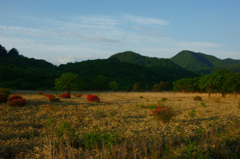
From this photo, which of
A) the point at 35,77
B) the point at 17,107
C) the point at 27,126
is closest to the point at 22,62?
the point at 35,77

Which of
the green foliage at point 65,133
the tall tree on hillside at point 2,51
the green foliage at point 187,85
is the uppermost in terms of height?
the tall tree on hillside at point 2,51

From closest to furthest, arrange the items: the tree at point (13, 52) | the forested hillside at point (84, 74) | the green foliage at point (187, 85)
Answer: the green foliage at point (187, 85) < the forested hillside at point (84, 74) < the tree at point (13, 52)

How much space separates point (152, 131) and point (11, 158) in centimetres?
631

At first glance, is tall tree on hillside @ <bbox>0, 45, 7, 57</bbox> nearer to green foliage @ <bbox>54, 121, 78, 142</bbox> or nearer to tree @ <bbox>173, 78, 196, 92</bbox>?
Result: tree @ <bbox>173, 78, 196, 92</bbox>

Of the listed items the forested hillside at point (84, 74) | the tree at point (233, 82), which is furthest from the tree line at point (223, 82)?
the forested hillside at point (84, 74)

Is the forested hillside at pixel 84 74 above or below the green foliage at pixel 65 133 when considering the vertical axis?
above

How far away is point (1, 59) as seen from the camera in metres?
109

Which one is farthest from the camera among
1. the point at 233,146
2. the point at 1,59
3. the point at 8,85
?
the point at 1,59

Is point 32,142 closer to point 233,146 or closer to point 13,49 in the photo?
point 233,146

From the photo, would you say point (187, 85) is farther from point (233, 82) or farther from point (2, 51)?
point (2, 51)

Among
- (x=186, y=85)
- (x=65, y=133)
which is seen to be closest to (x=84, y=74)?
(x=186, y=85)

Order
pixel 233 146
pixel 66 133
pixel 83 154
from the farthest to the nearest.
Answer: pixel 66 133 → pixel 233 146 → pixel 83 154

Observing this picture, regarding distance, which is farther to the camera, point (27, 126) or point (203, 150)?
point (27, 126)

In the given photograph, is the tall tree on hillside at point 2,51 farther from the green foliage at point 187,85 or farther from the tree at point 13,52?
the green foliage at point 187,85
